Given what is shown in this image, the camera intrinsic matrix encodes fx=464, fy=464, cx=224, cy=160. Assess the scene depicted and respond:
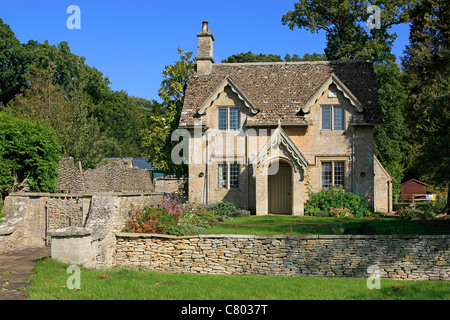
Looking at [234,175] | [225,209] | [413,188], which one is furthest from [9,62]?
[413,188]

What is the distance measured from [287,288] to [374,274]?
5.49 metres

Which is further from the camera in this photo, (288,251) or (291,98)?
(291,98)

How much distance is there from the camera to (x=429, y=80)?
3209 cm

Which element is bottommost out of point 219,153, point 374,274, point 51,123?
point 374,274

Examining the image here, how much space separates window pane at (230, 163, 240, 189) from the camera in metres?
30.5

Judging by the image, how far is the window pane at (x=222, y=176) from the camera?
3061 cm

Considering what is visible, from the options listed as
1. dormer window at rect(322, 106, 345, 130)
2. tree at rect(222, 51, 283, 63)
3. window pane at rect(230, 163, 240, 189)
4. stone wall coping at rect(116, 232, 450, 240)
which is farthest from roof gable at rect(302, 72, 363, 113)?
tree at rect(222, 51, 283, 63)

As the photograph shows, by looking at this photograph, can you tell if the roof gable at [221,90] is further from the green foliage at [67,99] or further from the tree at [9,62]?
the tree at [9,62]

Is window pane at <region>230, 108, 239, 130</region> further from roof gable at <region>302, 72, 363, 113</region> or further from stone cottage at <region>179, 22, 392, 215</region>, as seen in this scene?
roof gable at <region>302, 72, 363, 113</region>

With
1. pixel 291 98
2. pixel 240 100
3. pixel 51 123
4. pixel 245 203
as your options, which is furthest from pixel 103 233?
pixel 51 123


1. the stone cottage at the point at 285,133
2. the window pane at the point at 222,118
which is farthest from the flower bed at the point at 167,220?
the window pane at the point at 222,118
